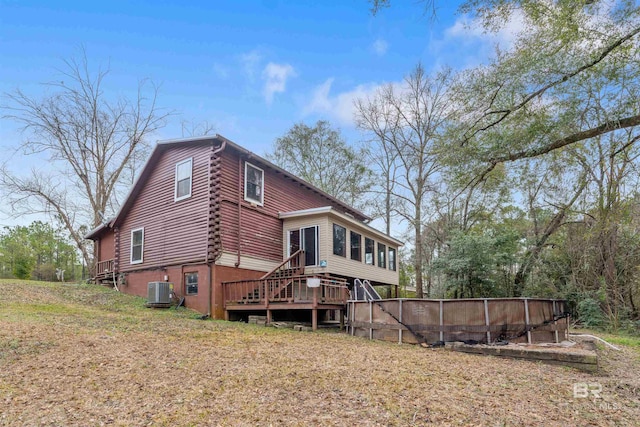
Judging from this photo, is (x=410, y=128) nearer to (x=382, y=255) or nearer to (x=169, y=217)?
(x=382, y=255)

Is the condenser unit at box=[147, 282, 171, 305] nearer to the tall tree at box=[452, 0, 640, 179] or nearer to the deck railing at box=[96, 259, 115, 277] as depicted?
the deck railing at box=[96, 259, 115, 277]

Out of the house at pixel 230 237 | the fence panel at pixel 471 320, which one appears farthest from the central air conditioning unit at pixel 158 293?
the fence panel at pixel 471 320

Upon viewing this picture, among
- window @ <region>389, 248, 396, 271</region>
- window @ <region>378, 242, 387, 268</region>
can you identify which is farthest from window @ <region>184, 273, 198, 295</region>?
window @ <region>389, 248, 396, 271</region>

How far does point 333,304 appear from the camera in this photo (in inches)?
436

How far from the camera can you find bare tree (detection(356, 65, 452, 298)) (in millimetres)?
23031

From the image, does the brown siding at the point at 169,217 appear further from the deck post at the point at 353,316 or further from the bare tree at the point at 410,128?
the bare tree at the point at 410,128

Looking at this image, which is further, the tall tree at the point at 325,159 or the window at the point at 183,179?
the tall tree at the point at 325,159

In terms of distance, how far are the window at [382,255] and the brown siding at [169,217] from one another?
28.5 ft

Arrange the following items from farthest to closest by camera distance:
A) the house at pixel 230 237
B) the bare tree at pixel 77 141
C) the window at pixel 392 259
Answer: the bare tree at pixel 77 141, the window at pixel 392 259, the house at pixel 230 237

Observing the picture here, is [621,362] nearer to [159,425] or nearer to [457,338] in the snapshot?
[457,338]

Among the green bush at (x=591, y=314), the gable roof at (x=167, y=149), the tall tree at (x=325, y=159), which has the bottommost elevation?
the green bush at (x=591, y=314)

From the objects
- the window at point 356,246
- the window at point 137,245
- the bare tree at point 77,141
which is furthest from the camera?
the bare tree at point 77,141

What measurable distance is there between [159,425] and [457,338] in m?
6.56

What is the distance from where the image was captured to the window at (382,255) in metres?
18.2
